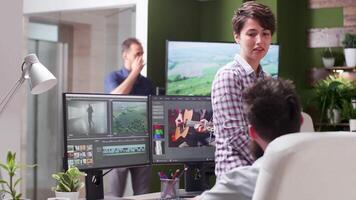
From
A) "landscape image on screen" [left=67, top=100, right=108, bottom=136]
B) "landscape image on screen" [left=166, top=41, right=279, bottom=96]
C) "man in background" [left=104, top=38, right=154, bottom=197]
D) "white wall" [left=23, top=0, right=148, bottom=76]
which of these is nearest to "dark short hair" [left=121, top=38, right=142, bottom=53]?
"man in background" [left=104, top=38, right=154, bottom=197]

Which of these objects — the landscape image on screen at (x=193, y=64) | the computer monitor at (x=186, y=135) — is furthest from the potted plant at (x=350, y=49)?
the computer monitor at (x=186, y=135)

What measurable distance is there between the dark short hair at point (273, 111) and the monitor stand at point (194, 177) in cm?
147

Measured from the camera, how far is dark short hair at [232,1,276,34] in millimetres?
2436

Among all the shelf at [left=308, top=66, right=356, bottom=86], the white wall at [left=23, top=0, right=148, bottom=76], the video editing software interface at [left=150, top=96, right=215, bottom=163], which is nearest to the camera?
the video editing software interface at [left=150, top=96, right=215, bottom=163]

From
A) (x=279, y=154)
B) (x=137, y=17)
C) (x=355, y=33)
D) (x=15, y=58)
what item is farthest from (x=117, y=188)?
(x=355, y=33)

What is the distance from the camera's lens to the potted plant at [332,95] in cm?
565

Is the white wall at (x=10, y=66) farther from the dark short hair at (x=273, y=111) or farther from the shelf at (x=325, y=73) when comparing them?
the shelf at (x=325, y=73)

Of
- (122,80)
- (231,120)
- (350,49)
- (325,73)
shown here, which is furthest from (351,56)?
(231,120)

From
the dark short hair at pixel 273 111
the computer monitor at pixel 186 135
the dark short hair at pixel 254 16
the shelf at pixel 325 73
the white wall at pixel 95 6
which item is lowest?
the computer monitor at pixel 186 135

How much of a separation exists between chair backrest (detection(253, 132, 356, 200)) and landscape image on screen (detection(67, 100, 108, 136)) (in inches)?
54.4

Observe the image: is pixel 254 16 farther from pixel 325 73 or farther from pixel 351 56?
pixel 325 73

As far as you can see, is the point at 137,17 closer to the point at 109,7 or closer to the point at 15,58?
the point at 109,7

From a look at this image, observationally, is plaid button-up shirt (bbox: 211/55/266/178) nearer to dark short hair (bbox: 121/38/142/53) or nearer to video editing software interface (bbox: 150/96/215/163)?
video editing software interface (bbox: 150/96/215/163)

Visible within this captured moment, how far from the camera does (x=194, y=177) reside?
Result: 10.1ft
